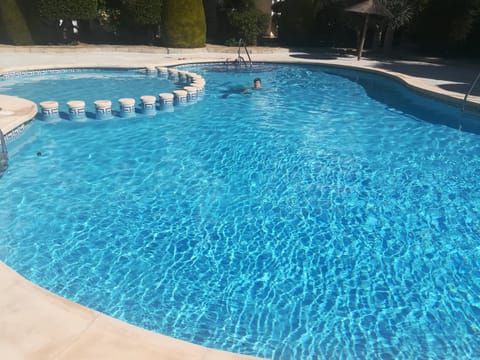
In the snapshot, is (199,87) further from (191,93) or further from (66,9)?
(66,9)

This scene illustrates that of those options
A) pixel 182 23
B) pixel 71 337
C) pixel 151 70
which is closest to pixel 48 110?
pixel 151 70

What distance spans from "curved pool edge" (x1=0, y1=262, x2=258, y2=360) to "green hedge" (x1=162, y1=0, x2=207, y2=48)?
22610 mm

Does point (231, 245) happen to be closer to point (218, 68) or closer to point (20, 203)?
point (20, 203)

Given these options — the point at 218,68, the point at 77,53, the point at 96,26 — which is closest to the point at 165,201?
the point at 218,68

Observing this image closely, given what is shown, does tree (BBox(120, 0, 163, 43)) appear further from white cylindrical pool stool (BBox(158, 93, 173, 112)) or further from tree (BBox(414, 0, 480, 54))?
tree (BBox(414, 0, 480, 54))

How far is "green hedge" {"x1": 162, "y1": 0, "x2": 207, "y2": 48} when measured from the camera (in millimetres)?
23969

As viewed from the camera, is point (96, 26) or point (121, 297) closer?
point (121, 297)

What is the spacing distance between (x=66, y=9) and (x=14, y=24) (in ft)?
10.1

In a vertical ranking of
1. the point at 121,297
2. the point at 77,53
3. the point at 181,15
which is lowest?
the point at 121,297

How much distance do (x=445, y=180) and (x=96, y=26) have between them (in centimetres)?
2560

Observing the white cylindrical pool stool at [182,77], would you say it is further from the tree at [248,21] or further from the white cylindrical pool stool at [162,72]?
the tree at [248,21]

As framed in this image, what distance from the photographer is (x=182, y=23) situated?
24.2 meters

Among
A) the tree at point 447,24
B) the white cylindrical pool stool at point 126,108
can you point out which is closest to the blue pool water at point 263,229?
the white cylindrical pool stool at point 126,108

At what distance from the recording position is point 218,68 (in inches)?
808
